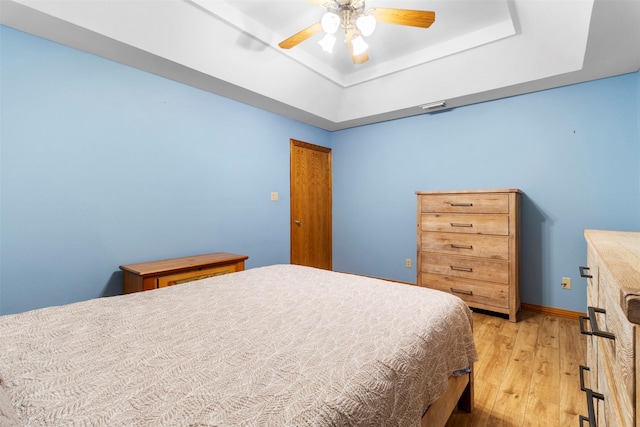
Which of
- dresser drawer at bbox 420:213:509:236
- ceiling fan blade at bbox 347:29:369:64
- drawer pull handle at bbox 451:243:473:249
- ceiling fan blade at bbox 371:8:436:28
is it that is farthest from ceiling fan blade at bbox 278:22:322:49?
drawer pull handle at bbox 451:243:473:249

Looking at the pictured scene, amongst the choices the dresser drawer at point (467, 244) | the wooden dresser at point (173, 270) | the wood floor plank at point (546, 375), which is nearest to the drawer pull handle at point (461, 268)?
the dresser drawer at point (467, 244)

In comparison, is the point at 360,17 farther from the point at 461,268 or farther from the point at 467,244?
the point at 461,268

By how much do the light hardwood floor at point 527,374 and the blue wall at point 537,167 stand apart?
649 millimetres

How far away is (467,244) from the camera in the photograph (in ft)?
9.08

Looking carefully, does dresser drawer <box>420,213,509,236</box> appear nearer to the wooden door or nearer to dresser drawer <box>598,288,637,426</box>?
the wooden door

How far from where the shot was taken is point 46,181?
6.48ft

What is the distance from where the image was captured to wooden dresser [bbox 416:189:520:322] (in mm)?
2569

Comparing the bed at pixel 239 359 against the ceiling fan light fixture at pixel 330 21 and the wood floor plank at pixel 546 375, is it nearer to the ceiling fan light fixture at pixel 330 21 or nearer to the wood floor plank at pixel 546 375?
the wood floor plank at pixel 546 375

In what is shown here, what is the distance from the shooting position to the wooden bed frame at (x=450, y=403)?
3.40 ft

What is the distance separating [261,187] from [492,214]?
244 cm

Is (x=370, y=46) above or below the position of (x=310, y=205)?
above

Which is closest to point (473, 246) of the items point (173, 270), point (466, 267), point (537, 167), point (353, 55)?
point (466, 267)

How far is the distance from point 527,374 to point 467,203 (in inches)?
57.9

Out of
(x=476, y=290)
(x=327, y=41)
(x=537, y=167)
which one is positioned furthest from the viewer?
(x=537, y=167)
